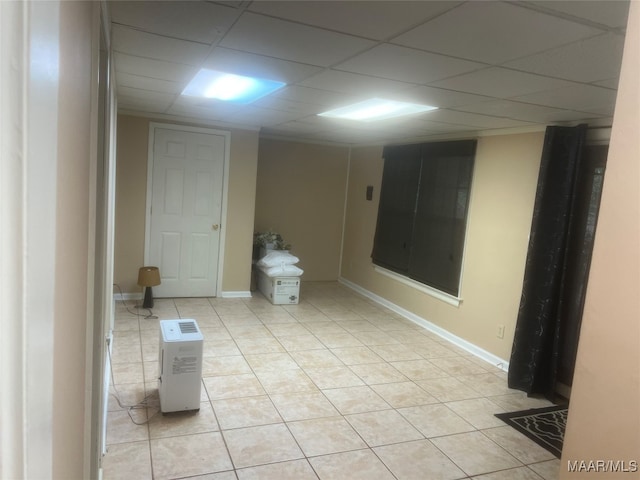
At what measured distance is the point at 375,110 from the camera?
394cm

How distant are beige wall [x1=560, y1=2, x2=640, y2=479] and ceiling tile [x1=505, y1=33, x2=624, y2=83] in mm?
1308

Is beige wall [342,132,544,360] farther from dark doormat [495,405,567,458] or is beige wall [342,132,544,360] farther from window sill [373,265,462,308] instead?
dark doormat [495,405,567,458]

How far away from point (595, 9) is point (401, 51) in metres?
0.82

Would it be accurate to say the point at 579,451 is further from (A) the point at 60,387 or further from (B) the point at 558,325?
(B) the point at 558,325

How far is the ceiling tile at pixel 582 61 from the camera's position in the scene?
187 centimetres

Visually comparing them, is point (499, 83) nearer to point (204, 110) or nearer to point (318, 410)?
point (318, 410)

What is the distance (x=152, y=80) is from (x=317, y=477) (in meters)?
2.83

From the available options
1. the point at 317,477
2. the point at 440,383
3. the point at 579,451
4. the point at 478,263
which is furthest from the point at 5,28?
the point at 478,263

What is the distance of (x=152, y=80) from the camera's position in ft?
10.7

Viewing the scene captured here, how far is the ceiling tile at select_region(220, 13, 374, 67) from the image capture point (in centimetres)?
195

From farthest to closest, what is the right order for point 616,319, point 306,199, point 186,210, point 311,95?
point 306,199 → point 186,210 → point 311,95 → point 616,319

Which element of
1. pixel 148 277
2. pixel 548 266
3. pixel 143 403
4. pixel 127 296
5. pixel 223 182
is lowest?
pixel 143 403

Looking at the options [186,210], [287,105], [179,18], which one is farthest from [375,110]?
[186,210]

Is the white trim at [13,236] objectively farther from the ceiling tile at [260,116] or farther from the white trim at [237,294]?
the white trim at [237,294]
